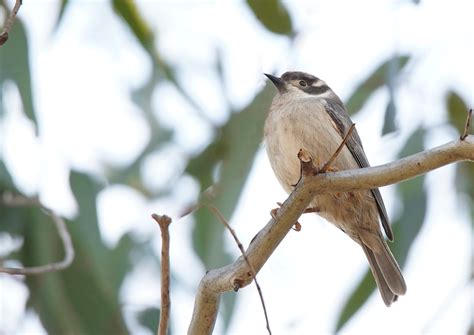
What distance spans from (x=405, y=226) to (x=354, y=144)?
1025 millimetres

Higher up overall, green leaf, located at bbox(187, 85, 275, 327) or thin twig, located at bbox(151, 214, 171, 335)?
thin twig, located at bbox(151, 214, 171, 335)

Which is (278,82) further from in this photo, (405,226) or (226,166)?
(405,226)

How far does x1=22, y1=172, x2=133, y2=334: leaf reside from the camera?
4543mm

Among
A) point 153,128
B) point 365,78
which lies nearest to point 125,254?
point 153,128

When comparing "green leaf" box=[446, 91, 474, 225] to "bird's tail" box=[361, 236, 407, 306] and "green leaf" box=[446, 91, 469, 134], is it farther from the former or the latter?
"bird's tail" box=[361, 236, 407, 306]

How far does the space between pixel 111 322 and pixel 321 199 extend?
1.42 meters

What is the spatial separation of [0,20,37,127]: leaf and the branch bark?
1.98 metres

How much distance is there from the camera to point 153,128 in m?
5.54

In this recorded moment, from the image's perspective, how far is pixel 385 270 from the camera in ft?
13.3

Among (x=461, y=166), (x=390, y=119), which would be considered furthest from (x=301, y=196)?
(x=461, y=166)

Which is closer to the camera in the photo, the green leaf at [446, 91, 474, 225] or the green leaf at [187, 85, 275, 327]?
the green leaf at [187, 85, 275, 327]

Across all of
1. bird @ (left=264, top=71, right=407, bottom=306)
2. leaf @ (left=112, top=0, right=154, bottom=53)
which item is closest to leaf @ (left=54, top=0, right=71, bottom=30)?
leaf @ (left=112, top=0, right=154, bottom=53)

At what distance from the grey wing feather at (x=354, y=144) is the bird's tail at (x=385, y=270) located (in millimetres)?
154

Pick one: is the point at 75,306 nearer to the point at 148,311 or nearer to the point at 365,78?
the point at 148,311
